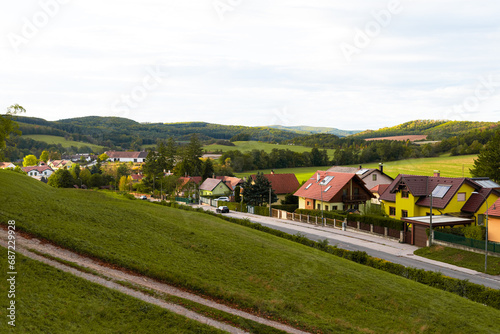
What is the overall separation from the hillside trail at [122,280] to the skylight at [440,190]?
1370 inches

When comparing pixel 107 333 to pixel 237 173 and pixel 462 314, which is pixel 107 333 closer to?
pixel 462 314

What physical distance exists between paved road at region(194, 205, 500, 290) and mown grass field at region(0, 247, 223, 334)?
2303 cm

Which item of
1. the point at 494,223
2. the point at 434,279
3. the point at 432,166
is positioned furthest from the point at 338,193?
the point at 432,166

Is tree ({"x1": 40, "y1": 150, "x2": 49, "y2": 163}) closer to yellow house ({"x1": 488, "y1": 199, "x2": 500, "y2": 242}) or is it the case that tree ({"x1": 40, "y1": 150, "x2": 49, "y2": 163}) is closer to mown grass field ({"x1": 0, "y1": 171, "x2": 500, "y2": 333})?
mown grass field ({"x1": 0, "y1": 171, "x2": 500, "y2": 333})

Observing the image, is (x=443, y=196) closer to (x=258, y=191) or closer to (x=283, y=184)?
(x=258, y=191)

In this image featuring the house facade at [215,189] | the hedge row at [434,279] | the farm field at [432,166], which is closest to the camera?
the hedge row at [434,279]

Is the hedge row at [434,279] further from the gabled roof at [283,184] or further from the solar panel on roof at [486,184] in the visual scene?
the gabled roof at [283,184]

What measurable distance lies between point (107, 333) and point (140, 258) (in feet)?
19.4

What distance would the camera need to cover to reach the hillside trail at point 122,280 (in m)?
12.5

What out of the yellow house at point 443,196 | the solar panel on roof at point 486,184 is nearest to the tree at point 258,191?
the yellow house at point 443,196

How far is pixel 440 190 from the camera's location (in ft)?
136

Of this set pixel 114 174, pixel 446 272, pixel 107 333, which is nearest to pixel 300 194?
pixel 446 272

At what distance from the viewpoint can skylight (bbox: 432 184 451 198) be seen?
134 ft

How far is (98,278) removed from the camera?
529 inches
